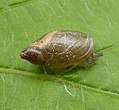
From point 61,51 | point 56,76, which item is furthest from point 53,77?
point 61,51

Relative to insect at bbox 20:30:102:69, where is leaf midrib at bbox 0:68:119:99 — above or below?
below

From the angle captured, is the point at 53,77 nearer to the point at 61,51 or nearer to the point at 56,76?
the point at 56,76

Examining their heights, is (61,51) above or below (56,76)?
above

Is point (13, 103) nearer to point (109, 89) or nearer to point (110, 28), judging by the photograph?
point (109, 89)

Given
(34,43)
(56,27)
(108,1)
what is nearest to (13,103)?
(34,43)

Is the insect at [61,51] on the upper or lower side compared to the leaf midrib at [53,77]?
upper
